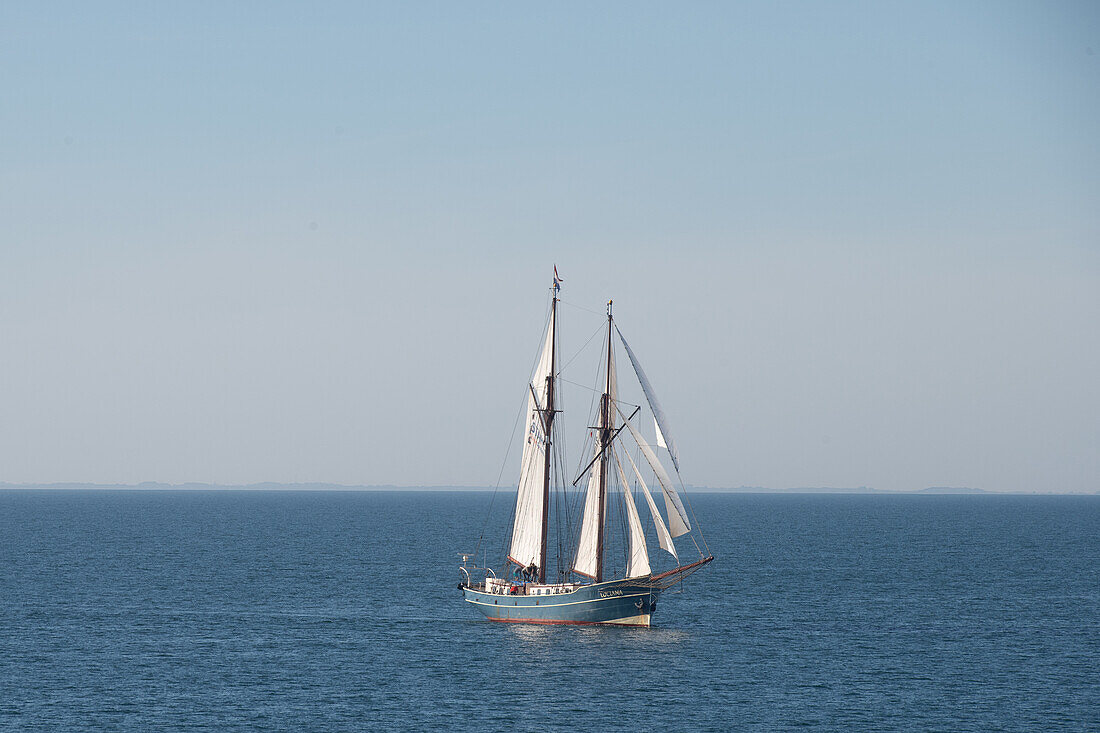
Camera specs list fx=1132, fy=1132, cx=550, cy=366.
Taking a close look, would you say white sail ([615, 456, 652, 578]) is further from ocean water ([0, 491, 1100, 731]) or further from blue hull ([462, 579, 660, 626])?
ocean water ([0, 491, 1100, 731])

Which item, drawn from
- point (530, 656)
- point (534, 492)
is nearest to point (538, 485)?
point (534, 492)

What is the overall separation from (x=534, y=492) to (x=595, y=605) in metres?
10.5

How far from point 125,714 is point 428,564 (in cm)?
8404

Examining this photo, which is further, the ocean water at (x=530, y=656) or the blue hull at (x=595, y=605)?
the blue hull at (x=595, y=605)

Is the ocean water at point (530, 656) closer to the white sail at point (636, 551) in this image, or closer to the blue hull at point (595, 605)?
the blue hull at point (595, 605)

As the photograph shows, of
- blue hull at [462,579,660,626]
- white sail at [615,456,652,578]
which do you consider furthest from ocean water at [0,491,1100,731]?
white sail at [615,456,652,578]

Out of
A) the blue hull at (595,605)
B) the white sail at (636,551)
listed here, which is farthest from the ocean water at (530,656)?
the white sail at (636,551)

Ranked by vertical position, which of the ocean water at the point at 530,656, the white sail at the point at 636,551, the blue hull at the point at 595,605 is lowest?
the ocean water at the point at 530,656

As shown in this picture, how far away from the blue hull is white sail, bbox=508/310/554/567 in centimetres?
384

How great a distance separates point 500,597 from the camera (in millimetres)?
87438

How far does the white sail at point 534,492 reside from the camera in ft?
291

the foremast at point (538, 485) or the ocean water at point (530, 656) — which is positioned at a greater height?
the foremast at point (538, 485)

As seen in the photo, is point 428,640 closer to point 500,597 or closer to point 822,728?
point 500,597

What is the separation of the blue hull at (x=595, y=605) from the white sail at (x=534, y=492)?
12.6 feet
